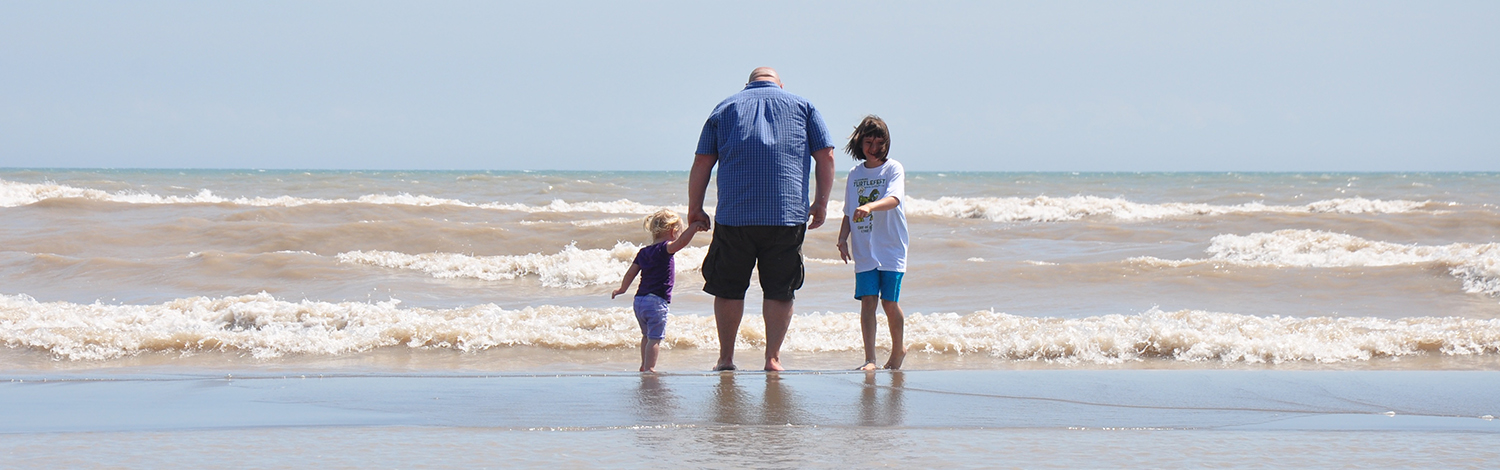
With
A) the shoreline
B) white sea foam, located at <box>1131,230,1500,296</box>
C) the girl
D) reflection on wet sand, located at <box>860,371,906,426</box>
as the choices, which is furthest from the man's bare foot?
white sea foam, located at <box>1131,230,1500,296</box>

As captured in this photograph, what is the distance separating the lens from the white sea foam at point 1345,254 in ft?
29.8

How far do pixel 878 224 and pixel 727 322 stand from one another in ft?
2.70

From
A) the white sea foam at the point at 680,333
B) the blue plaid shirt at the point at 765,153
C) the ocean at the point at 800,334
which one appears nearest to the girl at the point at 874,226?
the ocean at the point at 800,334

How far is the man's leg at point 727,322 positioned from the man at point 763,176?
146mm

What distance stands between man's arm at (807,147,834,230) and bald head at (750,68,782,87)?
0.40 meters

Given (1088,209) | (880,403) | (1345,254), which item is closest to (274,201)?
(1088,209)

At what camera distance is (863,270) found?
4.78 m

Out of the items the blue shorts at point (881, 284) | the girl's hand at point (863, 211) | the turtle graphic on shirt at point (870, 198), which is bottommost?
the blue shorts at point (881, 284)

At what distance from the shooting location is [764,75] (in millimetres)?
4414

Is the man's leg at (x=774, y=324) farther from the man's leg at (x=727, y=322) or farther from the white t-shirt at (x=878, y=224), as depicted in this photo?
the white t-shirt at (x=878, y=224)

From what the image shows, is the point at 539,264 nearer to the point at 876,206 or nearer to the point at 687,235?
the point at 687,235

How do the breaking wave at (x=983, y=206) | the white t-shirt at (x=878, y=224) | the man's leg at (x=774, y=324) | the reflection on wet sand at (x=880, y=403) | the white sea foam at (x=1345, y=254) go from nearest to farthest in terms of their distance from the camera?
the reflection on wet sand at (x=880, y=403), the man's leg at (x=774, y=324), the white t-shirt at (x=878, y=224), the white sea foam at (x=1345, y=254), the breaking wave at (x=983, y=206)

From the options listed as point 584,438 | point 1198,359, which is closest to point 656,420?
point 584,438

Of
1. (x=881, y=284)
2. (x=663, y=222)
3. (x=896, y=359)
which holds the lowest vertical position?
(x=896, y=359)
